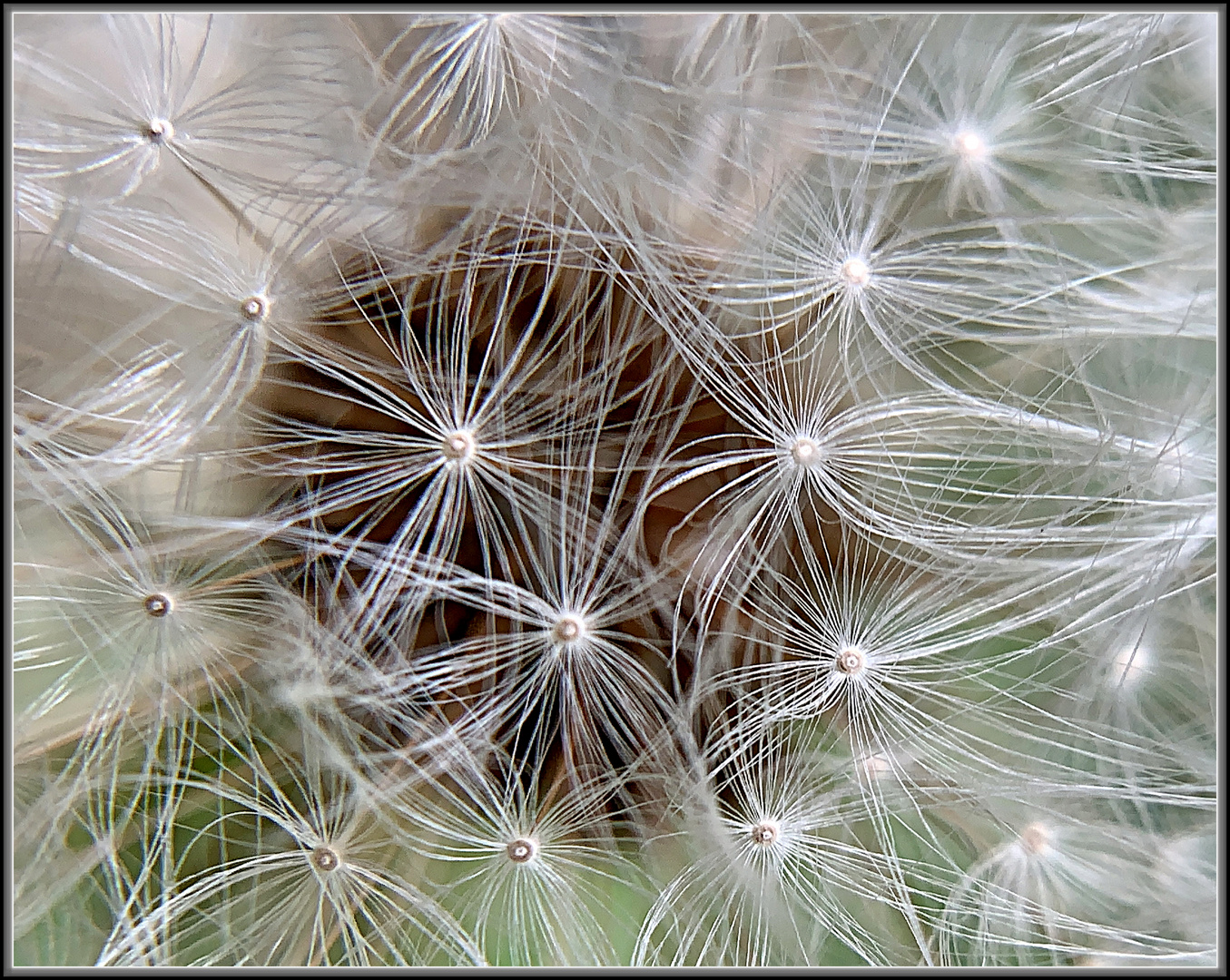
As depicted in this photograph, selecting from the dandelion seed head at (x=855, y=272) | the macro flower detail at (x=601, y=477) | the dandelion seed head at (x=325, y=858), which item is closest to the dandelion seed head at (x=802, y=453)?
the macro flower detail at (x=601, y=477)

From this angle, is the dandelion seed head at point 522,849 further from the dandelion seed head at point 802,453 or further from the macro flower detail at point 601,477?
the dandelion seed head at point 802,453

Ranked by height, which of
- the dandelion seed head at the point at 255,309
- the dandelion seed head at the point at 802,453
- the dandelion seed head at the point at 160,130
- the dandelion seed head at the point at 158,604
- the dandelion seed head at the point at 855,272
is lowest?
the dandelion seed head at the point at 158,604

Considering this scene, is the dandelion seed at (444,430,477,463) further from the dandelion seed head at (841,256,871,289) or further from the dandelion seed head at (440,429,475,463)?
the dandelion seed head at (841,256,871,289)

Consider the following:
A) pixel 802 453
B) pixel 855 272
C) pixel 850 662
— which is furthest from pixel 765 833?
pixel 855 272

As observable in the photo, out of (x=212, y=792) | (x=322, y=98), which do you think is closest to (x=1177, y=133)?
(x=322, y=98)

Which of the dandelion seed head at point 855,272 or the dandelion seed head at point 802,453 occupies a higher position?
the dandelion seed head at point 855,272

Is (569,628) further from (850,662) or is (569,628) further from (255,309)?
(255,309)

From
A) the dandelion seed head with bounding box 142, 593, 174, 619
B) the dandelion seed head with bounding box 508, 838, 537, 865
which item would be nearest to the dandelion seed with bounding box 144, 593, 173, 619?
the dandelion seed head with bounding box 142, 593, 174, 619
